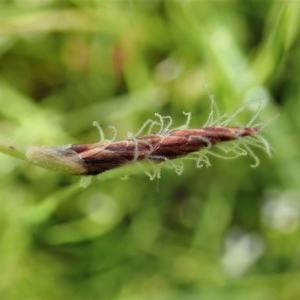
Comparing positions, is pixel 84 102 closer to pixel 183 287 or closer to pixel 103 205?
pixel 103 205

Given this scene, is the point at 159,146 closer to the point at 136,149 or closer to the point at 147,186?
the point at 136,149

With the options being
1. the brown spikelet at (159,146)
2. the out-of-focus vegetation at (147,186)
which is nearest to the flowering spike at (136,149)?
the brown spikelet at (159,146)

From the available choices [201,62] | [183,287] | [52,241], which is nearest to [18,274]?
[52,241]

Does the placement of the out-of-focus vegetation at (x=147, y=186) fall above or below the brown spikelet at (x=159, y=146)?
above

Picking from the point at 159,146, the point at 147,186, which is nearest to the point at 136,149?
the point at 159,146

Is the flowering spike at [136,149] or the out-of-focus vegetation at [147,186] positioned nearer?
the flowering spike at [136,149]

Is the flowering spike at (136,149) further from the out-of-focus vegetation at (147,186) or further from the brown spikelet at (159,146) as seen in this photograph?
the out-of-focus vegetation at (147,186)
